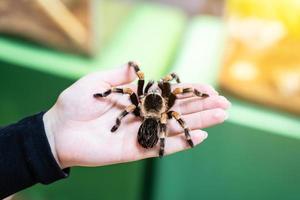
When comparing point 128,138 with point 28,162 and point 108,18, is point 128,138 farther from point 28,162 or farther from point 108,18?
point 108,18

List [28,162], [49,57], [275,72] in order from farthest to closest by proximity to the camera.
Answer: [49,57] → [275,72] → [28,162]

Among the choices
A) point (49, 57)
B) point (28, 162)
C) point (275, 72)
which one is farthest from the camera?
point (49, 57)

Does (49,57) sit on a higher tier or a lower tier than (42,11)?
lower

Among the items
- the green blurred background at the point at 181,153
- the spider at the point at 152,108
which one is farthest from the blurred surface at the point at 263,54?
the spider at the point at 152,108

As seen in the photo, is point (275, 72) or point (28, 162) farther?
point (275, 72)

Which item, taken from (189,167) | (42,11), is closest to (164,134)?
(189,167)

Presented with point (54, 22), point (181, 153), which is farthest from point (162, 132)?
point (54, 22)

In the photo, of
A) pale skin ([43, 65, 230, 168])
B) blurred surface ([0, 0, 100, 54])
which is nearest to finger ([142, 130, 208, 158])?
pale skin ([43, 65, 230, 168])
